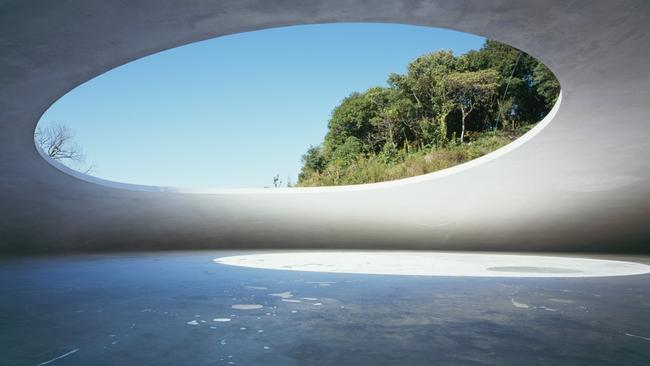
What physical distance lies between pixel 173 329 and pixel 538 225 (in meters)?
10.3

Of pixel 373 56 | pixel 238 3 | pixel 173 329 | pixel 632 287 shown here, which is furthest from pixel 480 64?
pixel 173 329

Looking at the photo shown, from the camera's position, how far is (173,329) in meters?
2.53

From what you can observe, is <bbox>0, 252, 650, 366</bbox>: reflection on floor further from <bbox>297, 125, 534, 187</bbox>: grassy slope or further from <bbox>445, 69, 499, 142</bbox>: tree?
<bbox>445, 69, 499, 142</bbox>: tree

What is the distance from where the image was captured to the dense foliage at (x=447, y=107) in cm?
1864

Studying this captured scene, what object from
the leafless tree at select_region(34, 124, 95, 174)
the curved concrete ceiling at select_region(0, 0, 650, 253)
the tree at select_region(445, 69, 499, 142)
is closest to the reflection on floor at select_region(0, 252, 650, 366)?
the curved concrete ceiling at select_region(0, 0, 650, 253)

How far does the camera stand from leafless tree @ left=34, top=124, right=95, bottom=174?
45.0 feet

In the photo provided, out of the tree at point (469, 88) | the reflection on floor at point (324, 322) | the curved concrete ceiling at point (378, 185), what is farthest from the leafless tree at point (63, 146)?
the tree at point (469, 88)

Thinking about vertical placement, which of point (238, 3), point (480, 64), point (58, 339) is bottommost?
point (58, 339)

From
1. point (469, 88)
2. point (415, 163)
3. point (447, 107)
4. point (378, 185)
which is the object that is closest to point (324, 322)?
point (378, 185)

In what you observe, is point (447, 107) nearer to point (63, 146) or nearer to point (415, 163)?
point (415, 163)

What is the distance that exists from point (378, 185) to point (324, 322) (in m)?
6.76

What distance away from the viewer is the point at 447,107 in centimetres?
1938

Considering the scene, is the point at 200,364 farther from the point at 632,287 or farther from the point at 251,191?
the point at 251,191

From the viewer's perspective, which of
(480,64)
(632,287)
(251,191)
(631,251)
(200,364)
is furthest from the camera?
(480,64)
